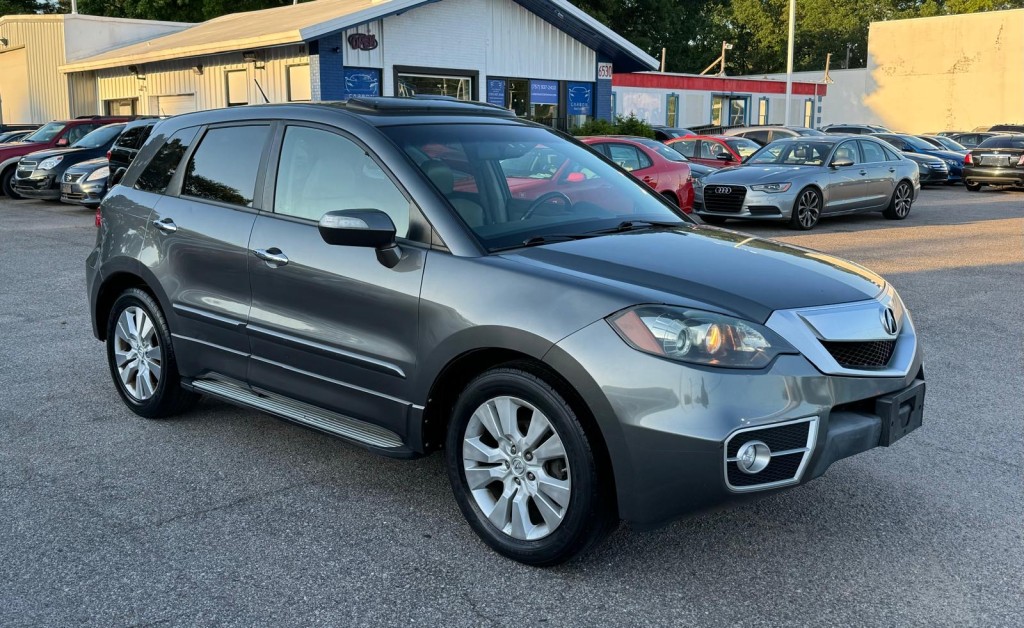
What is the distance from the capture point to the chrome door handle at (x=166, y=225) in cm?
504

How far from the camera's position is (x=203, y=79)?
2512 cm

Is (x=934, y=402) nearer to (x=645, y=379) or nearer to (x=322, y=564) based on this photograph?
(x=645, y=379)

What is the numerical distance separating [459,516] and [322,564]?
0.67 meters

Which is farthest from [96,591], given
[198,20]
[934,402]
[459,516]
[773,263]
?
[198,20]

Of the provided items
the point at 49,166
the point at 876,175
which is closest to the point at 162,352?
the point at 876,175

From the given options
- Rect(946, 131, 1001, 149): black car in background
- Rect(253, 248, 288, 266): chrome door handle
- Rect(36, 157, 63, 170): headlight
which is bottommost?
Rect(253, 248, 288, 266): chrome door handle

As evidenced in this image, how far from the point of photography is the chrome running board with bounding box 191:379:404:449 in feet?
13.3

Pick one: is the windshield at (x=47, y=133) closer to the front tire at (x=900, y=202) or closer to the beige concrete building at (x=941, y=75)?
the front tire at (x=900, y=202)

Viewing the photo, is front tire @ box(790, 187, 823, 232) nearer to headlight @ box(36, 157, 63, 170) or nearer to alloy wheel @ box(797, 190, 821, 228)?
alloy wheel @ box(797, 190, 821, 228)

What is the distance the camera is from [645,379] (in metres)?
3.26

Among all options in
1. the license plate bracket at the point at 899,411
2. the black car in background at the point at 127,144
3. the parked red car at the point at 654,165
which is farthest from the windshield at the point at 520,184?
the black car in background at the point at 127,144

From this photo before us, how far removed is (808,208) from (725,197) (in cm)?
128

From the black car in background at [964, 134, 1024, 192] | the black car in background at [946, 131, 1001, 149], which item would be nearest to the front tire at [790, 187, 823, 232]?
the black car in background at [964, 134, 1024, 192]

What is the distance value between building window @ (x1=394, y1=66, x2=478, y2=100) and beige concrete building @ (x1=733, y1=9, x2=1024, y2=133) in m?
27.7
